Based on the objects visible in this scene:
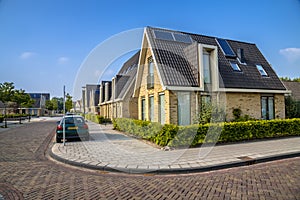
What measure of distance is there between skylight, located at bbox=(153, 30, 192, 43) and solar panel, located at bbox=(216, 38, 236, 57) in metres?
2.85

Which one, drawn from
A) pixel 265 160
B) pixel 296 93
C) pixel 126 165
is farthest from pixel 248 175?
pixel 296 93

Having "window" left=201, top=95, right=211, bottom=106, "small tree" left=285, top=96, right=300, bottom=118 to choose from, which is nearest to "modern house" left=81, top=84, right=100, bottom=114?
"window" left=201, top=95, right=211, bottom=106

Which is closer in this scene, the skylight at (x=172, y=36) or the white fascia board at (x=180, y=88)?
the white fascia board at (x=180, y=88)

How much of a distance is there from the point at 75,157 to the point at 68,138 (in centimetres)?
443

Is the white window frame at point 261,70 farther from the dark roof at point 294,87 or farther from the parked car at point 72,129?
the parked car at point 72,129

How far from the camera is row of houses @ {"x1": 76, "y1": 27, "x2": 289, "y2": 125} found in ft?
37.6

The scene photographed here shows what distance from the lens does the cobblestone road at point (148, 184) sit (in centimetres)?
434

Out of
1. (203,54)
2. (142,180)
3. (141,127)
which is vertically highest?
(203,54)

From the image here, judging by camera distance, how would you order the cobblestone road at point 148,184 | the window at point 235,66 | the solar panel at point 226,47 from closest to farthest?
the cobblestone road at point 148,184 → the window at point 235,66 → the solar panel at point 226,47

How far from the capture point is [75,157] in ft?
24.8

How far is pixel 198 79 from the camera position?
1166cm

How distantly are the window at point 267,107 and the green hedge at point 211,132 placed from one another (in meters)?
2.26

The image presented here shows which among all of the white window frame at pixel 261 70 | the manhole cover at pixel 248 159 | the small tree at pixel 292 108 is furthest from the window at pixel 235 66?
the manhole cover at pixel 248 159

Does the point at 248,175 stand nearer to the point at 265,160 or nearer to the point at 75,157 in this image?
the point at 265,160
